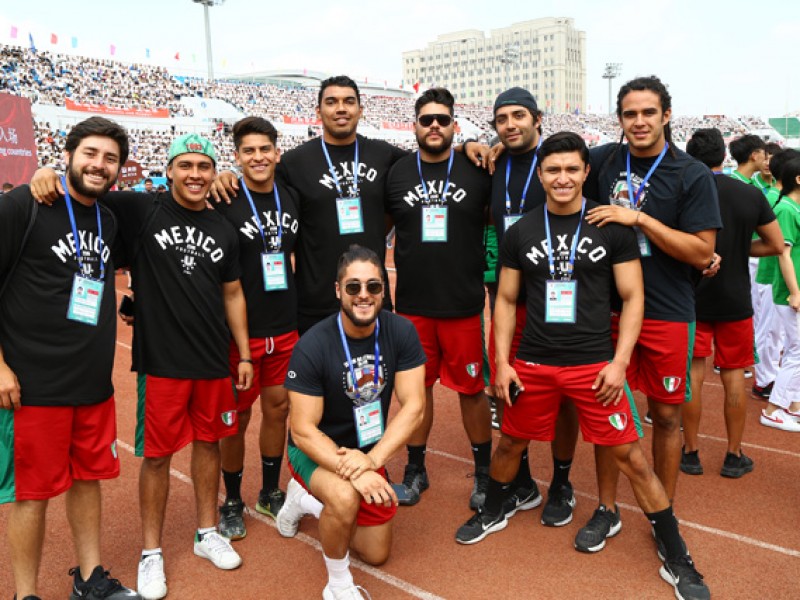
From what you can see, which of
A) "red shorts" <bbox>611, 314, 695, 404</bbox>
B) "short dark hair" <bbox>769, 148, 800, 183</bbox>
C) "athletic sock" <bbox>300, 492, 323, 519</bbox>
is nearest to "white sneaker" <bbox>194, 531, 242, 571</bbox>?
"athletic sock" <bbox>300, 492, 323, 519</bbox>

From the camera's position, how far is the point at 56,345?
276cm

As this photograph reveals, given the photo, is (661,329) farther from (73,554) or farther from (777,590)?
(73,554)

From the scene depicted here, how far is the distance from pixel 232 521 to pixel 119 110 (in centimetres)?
3544

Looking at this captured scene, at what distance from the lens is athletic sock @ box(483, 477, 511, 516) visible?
3492 mm

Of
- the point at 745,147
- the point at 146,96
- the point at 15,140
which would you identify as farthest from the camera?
the point at 146,96

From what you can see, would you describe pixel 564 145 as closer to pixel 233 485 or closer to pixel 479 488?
pixel 479 488

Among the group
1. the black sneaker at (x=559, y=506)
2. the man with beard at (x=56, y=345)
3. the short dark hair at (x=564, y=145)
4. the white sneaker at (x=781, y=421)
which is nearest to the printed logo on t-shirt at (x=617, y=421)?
the black sneaker at (x=559, y=506)

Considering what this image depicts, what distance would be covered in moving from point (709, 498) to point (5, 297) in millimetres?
4040

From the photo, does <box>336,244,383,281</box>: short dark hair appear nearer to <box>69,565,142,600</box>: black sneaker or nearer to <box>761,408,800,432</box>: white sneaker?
<box>69,565,142,600</box>: black sneaker

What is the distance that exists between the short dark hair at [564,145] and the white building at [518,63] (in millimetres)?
123847

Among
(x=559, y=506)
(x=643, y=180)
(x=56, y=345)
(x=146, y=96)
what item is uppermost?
(x=146, y=96)

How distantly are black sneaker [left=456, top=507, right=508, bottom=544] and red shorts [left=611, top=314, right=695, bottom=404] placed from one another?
1.09m

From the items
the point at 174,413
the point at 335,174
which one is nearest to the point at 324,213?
the point at 335,174

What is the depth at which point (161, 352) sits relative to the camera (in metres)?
→ 3.18
